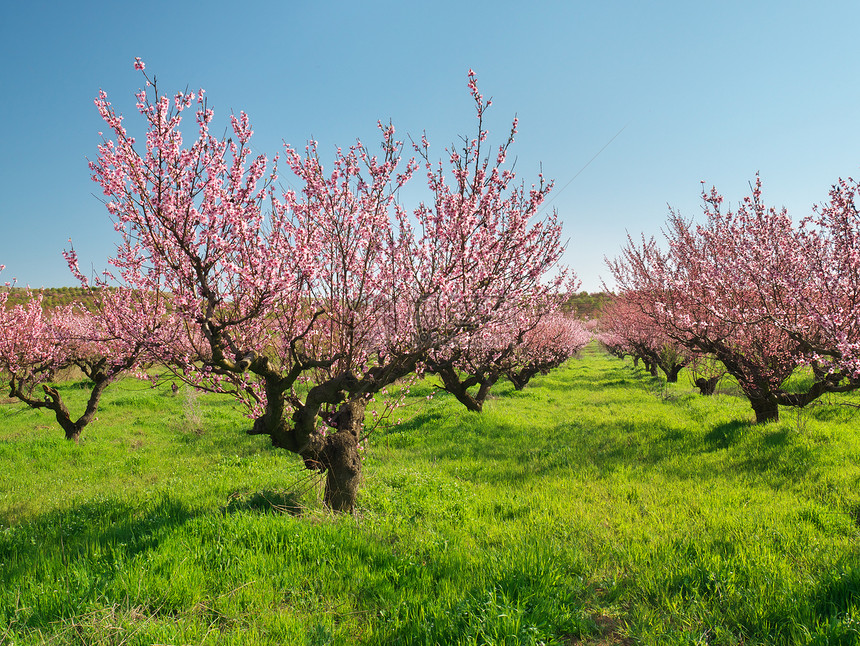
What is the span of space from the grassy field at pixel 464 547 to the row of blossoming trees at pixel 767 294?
1.71 m

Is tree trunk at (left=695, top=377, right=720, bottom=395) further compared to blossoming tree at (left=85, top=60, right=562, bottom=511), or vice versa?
tree trunk at (left=695, top=377, right=720, bottom=395)

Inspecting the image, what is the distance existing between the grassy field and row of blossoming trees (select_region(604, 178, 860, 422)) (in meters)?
1.71

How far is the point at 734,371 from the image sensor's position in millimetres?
11633

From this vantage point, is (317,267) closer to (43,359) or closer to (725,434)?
(725,434)

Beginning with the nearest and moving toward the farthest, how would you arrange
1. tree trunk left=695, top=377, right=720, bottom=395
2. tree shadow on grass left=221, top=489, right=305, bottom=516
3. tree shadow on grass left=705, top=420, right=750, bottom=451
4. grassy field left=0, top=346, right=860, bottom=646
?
grassy field left=0, top=346, right=860, bottom=646
tree shadow on grass left=221, top=489, right=305, bottom=516
tree shadow on grass left=705, top=420, right=750, bottom=451
tree trunk left=695, top=377, right=720, bottom=395

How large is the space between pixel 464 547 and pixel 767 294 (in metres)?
7.77

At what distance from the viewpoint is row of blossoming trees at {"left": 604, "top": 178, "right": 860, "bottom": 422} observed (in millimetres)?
7152

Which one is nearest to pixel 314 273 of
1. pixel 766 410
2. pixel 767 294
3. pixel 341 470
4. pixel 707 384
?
pixel 341 470

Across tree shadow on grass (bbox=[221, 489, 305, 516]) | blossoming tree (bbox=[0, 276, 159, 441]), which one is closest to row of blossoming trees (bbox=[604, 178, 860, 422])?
tree shadow on grass (bbox=[221, 489, 305, 516])

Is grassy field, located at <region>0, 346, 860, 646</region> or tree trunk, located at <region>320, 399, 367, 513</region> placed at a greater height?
tree trunk, located at <region>320, 399, 367, 513</region>

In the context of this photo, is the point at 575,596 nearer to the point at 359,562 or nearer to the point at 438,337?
the point at 359,562

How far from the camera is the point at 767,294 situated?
8477 millimetres

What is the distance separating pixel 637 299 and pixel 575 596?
13.0 m

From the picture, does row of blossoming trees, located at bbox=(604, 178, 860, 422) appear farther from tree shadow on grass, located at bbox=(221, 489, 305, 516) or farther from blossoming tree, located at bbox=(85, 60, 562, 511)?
tree shadow on grass, located at bbox=(221, 489, 305, 516)
